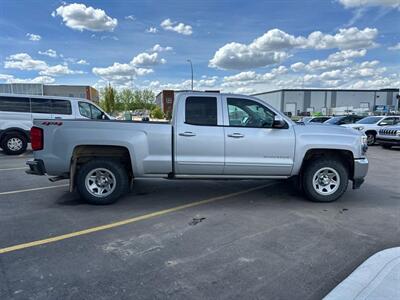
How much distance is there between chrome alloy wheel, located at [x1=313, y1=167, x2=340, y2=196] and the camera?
18.7 feet

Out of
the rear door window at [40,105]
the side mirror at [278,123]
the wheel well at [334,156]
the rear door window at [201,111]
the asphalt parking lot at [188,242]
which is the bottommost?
the asphalt parking lot at [188,242]

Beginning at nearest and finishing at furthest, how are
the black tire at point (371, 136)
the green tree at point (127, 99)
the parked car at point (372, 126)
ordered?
the parked car at point (372, 126), the black tire at point (371, 136), the green tree at point (127, 99)

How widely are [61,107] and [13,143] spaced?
222 cm

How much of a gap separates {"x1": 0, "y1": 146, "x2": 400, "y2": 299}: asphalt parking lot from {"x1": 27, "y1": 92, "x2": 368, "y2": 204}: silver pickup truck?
1.62ft

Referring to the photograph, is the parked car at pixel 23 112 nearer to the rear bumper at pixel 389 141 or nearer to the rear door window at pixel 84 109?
the rear door window at pixel 84 109

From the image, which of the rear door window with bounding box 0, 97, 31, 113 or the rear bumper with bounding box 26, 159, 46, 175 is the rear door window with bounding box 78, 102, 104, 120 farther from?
the rear bumper with bounding box 26, 159, 46, 175

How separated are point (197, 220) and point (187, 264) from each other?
1.38m

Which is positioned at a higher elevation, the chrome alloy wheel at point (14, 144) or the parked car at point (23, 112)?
the parked car at point (23, 112)

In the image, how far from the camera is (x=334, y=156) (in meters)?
5.80

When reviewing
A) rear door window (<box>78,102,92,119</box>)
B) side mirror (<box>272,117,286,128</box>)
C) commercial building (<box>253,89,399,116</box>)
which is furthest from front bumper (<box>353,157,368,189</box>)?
commercial building (<box>253,89,399,116</box>)

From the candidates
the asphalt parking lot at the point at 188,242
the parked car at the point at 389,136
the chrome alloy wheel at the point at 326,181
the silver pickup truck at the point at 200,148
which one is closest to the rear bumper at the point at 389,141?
the parked car at the point at 389,136

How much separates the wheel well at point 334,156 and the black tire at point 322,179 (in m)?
0.08

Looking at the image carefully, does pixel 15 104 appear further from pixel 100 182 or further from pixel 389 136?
pixel 389 136

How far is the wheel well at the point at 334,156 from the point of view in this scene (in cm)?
572
